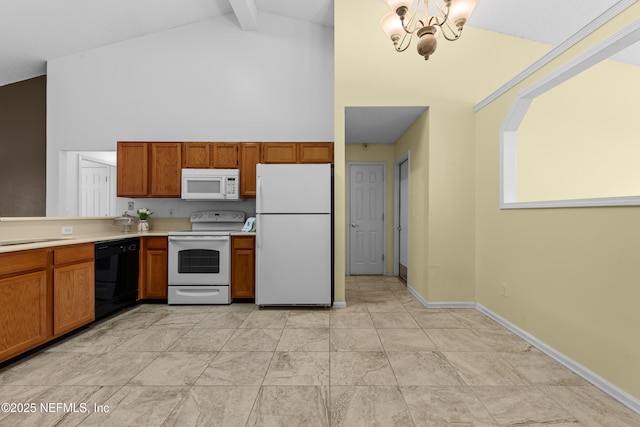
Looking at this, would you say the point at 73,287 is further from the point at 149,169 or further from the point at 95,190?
the point at 95,190

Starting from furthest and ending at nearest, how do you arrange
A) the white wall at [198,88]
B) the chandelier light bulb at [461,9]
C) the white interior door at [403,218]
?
the white interior door at [403,218] < the white wall at [198,88] < the chandelier light bulb at [461,9]

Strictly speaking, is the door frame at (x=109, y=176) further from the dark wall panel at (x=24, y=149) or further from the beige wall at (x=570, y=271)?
the beige wall at (x=570, y=271)

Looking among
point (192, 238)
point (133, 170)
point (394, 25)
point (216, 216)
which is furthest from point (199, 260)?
point (394, 25)

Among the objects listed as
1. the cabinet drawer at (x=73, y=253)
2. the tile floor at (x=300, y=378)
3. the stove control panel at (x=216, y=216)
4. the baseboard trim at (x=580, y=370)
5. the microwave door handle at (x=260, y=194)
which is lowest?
the tile floor at (x=300, y=378)

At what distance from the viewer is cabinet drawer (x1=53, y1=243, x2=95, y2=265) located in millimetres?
2547

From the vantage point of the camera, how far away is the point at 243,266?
3.75 meters

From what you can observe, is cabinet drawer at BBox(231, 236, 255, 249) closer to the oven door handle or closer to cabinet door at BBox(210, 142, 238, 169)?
the oven door handle

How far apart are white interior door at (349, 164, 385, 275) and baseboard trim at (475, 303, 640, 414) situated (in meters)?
2.64

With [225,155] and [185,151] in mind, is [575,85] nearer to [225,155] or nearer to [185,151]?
[225,155]

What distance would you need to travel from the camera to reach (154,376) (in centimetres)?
204

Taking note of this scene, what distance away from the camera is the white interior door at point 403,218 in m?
4.94

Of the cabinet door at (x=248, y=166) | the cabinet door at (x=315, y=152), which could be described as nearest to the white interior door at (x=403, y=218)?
the cabinet door at (x=315, y=152)

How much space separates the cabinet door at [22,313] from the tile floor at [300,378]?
15 centimetres

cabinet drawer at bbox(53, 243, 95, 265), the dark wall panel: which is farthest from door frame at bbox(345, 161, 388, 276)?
the dark wall panel
